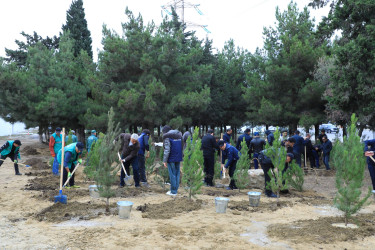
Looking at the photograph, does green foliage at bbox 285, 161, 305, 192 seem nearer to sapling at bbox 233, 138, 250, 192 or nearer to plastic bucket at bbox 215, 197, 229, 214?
sapling at bbox 233, 138, 250, 192

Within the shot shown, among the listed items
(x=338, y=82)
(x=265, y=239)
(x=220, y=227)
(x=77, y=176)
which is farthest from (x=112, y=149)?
(x=338, y=82)

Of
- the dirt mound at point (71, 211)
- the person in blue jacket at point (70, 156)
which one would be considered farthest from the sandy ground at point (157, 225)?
the person in blue jacket at point (70, 156)

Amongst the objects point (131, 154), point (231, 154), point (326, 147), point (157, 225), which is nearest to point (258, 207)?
point (231, 154)

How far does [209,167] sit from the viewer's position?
9.20 m

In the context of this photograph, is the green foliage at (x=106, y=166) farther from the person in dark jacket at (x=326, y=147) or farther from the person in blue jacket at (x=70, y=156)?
the person in dark jacket at (x=326, y=147)

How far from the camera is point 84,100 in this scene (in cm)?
2125

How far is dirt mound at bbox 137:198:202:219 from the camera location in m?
5.83

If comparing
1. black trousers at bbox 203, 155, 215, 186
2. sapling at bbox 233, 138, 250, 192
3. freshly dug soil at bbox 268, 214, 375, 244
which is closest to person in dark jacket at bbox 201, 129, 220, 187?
black trousers at bbox 203, 155, 215, 186

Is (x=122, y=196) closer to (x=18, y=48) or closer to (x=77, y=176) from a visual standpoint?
(x=77, y=176)

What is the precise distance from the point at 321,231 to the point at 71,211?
166 inches

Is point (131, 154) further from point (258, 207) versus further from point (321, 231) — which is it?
point (321, 231)

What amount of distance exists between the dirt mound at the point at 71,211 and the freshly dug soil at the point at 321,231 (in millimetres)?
2967

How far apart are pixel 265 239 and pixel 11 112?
62.6ft

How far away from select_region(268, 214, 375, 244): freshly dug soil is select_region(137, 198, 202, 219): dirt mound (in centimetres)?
168
